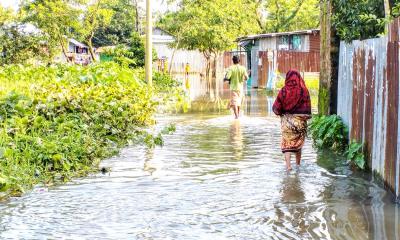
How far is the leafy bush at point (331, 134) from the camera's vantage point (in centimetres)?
1098

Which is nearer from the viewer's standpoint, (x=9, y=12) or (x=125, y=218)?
(x=125, y=218)

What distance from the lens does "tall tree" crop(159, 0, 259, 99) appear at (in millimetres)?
43469

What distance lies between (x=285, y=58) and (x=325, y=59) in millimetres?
19956

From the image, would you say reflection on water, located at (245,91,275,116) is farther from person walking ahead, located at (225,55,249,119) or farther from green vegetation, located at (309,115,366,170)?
green vegetation, located at (309,115,366,170)

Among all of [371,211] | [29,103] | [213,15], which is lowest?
[371,211]

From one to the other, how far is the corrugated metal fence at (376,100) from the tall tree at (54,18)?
1100 inches

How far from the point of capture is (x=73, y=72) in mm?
20328

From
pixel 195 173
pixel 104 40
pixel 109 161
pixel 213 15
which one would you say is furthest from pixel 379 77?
pixel 104 40

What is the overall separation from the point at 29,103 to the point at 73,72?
9.07 meters

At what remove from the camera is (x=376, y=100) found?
828 cm

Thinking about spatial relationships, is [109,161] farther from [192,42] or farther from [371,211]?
[192,42]

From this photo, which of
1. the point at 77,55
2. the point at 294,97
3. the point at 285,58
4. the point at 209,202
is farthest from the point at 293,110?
the point at 77,55

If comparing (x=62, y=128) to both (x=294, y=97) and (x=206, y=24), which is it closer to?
(x=294, y=97)

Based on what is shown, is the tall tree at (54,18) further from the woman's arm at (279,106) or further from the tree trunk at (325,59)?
the woman's arm at (279,106)
